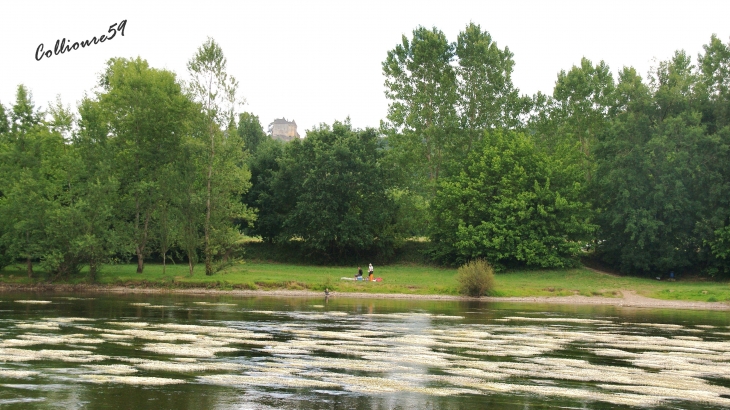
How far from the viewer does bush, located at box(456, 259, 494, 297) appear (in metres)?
48.3

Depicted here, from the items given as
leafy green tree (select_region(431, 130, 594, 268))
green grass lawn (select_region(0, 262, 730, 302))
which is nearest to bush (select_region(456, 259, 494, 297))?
green grass lawn (select_region(0, 262, 730, 302))

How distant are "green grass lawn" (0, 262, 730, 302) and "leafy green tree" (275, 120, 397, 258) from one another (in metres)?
11.0

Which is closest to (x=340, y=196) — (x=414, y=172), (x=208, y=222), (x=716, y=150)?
(x=414, y=172)

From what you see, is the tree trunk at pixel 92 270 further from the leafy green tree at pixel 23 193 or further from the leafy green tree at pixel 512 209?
the leafy green tree at pixel 512 209

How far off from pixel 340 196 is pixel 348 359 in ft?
176

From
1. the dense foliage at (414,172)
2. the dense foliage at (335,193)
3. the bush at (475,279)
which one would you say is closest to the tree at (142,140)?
the dense foliage at (414,172)

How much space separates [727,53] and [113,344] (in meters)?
59.8

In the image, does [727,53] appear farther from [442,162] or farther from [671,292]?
[442,162]

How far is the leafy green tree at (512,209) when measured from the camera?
65.4m

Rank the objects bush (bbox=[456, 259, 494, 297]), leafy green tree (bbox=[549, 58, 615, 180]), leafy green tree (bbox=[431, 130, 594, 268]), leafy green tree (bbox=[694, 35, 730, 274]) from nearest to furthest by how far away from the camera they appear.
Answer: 1. bush (bbox=[456, 259, 494, 297])
2. leafy green tree (bbox=[694, 35, 730, 274])
3. leafy green tree (bbox=[431, 130, 594, 268])
4. leafy green tree (bbox=[549, 58, 615, 180])

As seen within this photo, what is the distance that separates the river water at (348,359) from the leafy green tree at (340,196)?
35671 mm

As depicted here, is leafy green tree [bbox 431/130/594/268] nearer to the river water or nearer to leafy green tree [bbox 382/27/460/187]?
leafy green tree [bbox 382/27/460/187]

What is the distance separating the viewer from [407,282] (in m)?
54.8

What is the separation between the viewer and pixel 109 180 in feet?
177
